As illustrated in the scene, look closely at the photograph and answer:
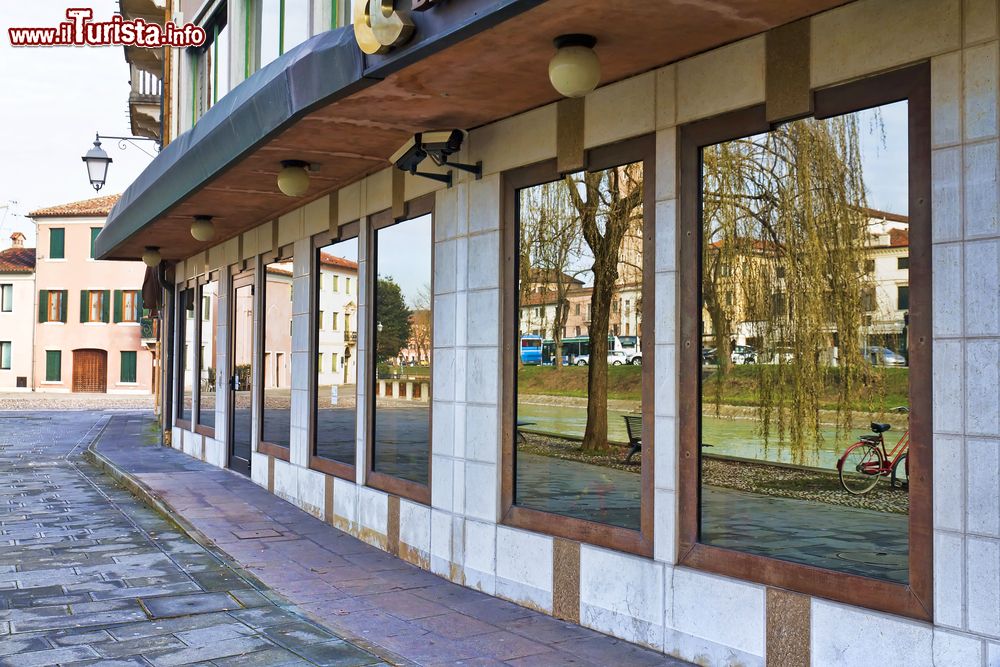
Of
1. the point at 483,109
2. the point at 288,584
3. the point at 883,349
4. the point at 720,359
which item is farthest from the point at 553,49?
the point at 288,584

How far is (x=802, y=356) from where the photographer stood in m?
4.80

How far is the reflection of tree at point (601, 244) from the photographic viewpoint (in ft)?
18.6

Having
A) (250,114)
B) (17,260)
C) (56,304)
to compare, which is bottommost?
(56,304)

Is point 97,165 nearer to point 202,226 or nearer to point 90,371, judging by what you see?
point 202,226

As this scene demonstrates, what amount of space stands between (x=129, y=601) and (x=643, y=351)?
3625 mm

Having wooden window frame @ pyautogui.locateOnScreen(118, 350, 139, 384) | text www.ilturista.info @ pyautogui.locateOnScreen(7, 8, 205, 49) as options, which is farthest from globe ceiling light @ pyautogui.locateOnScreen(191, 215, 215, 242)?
wooden window frame @ pyautogui.locateOnScreen(118, 350, 139, 384)

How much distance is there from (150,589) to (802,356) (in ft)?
14.7

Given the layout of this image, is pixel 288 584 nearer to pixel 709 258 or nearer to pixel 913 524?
pixel 709 258

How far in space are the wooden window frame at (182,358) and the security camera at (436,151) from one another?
360 inches

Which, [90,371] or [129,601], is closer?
[129,601]

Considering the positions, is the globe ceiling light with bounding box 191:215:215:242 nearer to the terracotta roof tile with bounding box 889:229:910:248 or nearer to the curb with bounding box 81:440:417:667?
the curb with bounding box 81:440:417:667

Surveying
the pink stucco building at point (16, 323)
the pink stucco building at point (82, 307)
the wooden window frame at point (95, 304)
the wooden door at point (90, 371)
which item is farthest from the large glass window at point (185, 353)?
the pink stucco building at point (16, 323)

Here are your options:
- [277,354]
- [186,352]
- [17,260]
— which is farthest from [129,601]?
[17,260]

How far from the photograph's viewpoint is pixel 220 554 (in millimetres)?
7516
